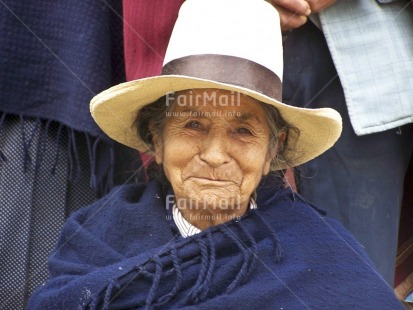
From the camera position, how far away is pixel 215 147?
7.32ft

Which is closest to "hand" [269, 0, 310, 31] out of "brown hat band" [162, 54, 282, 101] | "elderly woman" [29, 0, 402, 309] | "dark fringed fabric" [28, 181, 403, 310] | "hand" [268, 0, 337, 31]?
"hand" [268, 0, 337, 31]

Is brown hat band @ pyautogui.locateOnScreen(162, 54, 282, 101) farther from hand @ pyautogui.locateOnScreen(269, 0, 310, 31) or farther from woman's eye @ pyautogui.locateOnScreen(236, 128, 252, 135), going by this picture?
hand @ pyautogui.locateOnScreen(269, 0, 310, 31)

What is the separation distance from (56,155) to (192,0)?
29.6 inches

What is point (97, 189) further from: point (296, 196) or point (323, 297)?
point (323, 297)

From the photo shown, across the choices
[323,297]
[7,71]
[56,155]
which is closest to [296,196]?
[323,297]

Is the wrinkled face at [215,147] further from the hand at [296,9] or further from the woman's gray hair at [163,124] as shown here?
the hand at [296,9]

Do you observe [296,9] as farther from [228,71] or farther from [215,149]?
[215,149]

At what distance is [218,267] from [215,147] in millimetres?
339

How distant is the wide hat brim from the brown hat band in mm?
42

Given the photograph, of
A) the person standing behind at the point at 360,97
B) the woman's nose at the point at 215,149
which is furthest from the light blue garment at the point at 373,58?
the woman's nose at the point at 215,149

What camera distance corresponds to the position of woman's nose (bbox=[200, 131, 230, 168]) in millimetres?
2219

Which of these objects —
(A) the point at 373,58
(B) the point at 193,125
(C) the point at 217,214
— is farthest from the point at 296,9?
(C) the point at 217,214

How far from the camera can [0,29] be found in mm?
2672

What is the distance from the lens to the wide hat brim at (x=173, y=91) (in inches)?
86.7
